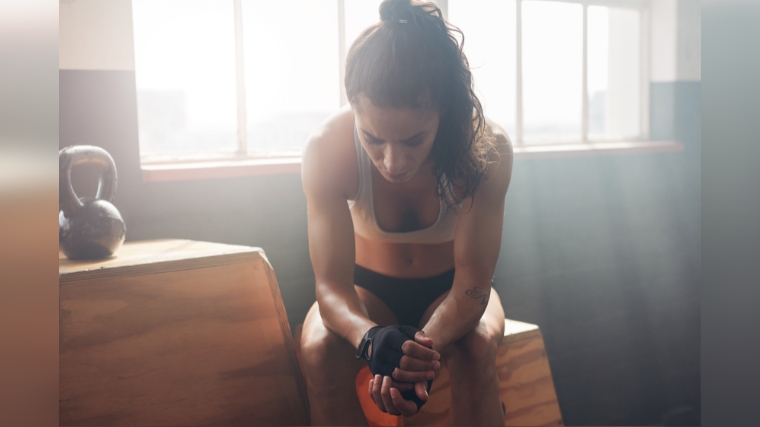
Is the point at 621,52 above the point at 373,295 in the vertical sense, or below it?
above

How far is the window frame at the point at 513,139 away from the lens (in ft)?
4.03

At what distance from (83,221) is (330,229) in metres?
0.41

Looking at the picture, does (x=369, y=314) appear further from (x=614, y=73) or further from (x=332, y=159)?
(x=614, y=73)

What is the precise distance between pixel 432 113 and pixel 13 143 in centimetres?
64

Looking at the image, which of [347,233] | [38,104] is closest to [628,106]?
[347,233]

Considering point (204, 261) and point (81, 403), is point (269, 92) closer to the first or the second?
point (204, 261)

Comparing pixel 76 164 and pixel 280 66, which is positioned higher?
pixel 280 66

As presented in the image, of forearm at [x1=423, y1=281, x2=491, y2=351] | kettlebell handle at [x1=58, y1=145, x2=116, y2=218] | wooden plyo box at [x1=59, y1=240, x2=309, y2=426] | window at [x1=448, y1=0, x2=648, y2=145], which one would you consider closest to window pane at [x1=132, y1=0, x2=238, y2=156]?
kettlebell handle at [x1=58, y1=145, x2=116, y2=218]

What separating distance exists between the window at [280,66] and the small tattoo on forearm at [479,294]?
493 millimetres

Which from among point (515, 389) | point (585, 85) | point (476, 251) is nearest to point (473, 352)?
point (476, 251)

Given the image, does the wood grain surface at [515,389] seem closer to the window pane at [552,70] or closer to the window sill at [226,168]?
the window sill at [226,168]

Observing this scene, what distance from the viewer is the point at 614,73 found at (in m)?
1.89

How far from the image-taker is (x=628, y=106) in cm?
193

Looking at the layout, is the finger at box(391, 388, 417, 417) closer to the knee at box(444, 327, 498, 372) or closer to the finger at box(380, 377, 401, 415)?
the finger at box(380, 377, 401, 415)
